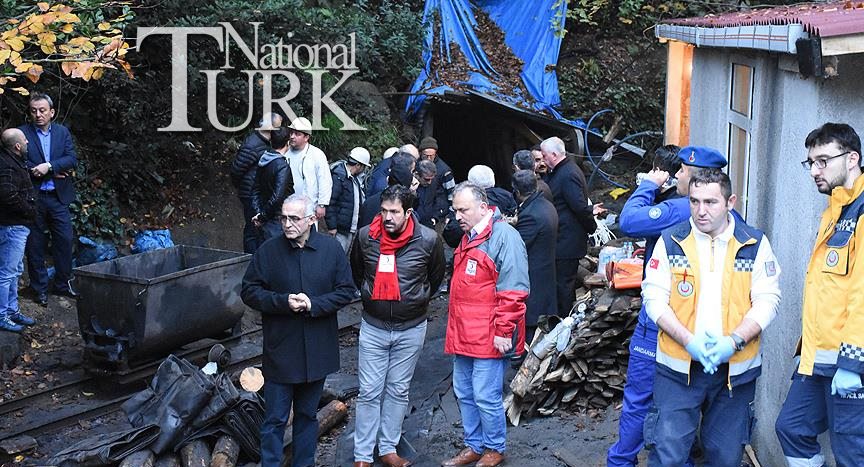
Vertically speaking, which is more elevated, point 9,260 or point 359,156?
point 359,156

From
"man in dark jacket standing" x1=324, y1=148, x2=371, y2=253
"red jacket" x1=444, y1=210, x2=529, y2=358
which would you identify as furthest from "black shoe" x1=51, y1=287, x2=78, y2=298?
"red jacket" x1=444, y1=210, x2=529, y2=358

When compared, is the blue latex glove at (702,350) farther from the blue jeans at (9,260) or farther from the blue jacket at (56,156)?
the blue jacket at (56,156)

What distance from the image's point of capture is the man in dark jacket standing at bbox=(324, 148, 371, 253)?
36.9ft

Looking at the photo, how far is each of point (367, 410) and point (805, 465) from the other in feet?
10.0

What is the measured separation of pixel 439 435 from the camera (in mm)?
7746

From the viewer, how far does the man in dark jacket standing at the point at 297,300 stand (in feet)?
21.2

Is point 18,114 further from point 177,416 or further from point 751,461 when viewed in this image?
point 751,461

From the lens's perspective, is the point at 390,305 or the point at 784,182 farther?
the point at 390,305

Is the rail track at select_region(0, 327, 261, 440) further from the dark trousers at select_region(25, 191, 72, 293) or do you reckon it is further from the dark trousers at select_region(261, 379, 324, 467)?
the dark trousers at select_region(261, 379, 324, 467)

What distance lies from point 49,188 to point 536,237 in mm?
5452

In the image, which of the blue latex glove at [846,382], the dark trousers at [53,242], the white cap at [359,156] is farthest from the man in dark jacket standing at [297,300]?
the dark trousers at [53,242]

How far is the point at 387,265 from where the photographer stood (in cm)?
671

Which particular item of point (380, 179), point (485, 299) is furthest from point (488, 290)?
point (380, 179)

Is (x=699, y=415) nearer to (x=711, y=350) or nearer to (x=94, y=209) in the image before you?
(x=711, y=350)
